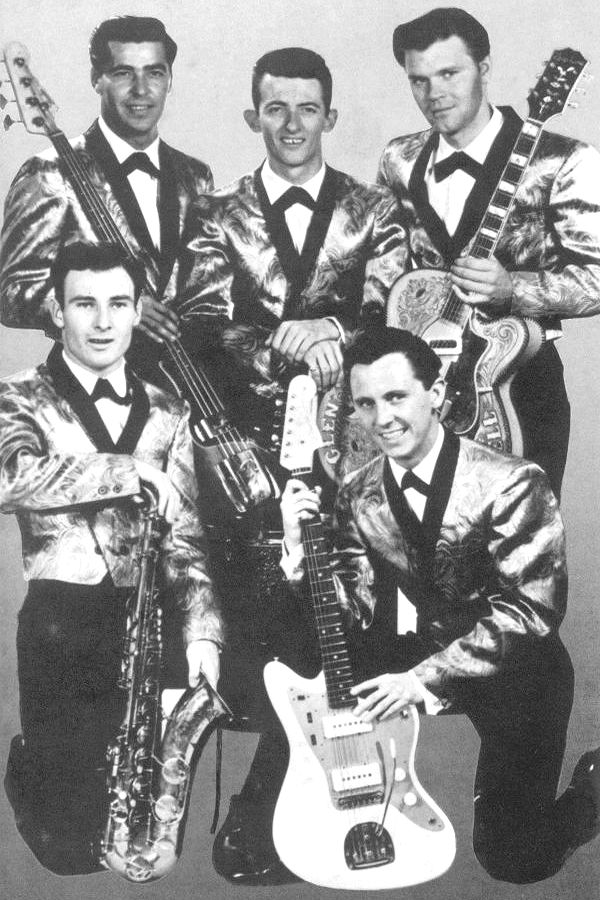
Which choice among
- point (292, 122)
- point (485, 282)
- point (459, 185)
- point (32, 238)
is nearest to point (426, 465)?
point (485, 282)

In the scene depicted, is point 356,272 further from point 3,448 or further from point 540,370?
point 3,448

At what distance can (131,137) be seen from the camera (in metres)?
2.62

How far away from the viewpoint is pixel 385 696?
8.20 feet

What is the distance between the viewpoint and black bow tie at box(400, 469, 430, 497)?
256 centimetres

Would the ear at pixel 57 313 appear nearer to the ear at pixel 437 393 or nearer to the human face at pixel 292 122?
the human face at pixel 292 122

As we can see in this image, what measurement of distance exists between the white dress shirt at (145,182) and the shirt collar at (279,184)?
10.9 inches

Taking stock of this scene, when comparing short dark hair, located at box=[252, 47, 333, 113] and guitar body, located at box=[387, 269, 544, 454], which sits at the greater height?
short dark hair, located at box=[252, 47, 333, 113]

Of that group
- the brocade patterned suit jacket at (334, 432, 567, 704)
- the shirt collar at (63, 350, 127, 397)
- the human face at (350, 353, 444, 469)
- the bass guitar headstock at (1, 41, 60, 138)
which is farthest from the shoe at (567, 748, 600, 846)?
the bass guitar headstock at (1, 41, 60, 138)

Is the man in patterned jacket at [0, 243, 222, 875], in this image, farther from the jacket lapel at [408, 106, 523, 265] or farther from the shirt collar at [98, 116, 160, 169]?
the jacket lapel at [408, 106, 523, 265]

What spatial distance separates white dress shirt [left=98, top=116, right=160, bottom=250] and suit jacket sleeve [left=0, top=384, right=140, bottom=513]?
0.54 m

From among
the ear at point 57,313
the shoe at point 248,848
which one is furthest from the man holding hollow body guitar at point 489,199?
the shoe at point 248,848

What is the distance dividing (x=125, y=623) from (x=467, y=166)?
1424 millimetres

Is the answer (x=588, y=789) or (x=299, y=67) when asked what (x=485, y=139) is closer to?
(x=299, y=67)

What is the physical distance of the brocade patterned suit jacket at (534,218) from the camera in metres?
2.58
